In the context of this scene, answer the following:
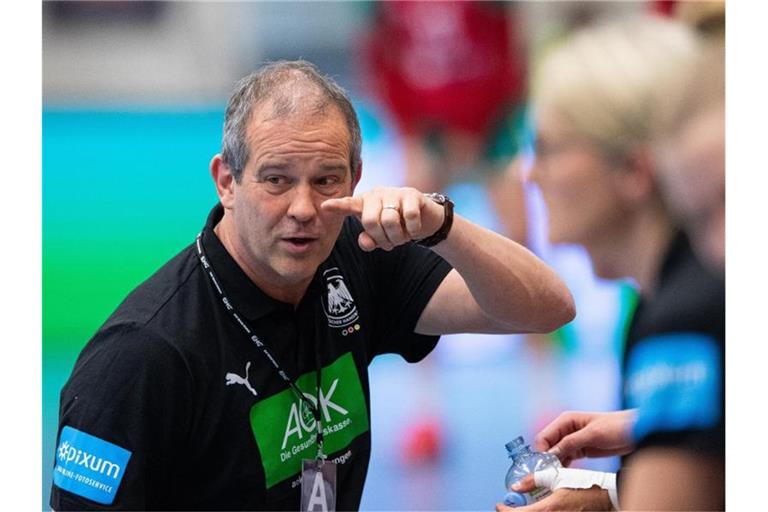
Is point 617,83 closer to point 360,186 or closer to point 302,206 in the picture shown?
point 302,206

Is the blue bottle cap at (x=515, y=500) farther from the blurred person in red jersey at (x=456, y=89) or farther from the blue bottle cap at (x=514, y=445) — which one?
the blurred person in red jersey at (x=456, y=89)

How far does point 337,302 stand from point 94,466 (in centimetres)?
70

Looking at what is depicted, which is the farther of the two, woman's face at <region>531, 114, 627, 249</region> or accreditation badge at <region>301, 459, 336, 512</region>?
accreditation badge at <region>301, 459, 336, 512</region>

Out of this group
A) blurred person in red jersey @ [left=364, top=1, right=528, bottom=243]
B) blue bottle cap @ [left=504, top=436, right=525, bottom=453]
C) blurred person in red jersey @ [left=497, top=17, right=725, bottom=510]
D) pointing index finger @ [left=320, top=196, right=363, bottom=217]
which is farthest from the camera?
blurred person in red jersey @ [left=364, top=1, right=528, bottom=243]

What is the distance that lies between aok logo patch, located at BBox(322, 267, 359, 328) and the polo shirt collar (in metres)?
0.16

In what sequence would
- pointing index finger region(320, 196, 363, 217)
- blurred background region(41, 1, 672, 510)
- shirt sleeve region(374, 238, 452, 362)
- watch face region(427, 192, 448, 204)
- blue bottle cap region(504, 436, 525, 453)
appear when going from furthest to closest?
blurred background region(41, 1, 672, 510) < shirt sleeve region(374, 238, 452, 362) < blue bottle cap region(504, 436, 525, 453) < watch face region(427, 192, 448, 204) < pointing index finger region(320, 196, 363, 217)

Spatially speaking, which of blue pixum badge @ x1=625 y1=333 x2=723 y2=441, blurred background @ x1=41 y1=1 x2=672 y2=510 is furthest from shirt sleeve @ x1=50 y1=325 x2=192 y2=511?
blurred background @ x1=41 y1=1 x2=672 y2=510

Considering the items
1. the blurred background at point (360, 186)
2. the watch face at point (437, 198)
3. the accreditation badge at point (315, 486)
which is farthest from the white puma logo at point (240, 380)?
the blurred background at point (360, 186)

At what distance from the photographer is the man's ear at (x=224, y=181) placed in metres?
2.21

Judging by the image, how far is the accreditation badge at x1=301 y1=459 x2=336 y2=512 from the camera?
2184mm

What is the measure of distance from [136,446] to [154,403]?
9 centimetres

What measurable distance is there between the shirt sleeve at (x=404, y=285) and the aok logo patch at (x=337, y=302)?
4.4 inches

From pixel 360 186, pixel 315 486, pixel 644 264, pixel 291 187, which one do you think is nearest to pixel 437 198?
pixel 291 187

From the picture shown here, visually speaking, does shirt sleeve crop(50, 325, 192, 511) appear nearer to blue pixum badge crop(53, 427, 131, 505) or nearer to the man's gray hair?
blue pixum badge crop(53, 427, 131, 505)
